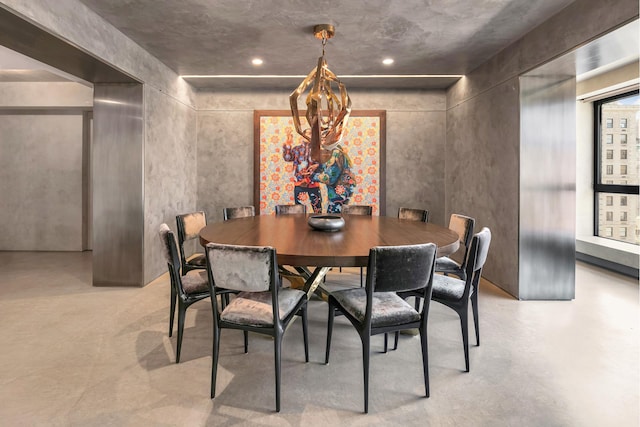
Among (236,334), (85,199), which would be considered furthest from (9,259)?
(236,334)

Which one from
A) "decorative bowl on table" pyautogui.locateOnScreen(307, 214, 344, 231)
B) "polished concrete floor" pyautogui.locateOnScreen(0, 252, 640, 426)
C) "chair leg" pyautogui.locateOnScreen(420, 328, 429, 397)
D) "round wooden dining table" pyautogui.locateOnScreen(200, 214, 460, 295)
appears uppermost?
"decorative bowl on table" pyautogui.locateOnScreen(307, 214, 344, 231)

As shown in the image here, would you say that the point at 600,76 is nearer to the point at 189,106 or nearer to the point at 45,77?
the point at 189,106

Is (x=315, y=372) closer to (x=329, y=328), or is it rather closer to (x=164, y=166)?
(x=329, y=328)

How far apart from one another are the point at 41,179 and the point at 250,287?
6.34 metres

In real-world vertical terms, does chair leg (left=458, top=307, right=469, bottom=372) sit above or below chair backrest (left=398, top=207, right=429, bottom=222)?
below

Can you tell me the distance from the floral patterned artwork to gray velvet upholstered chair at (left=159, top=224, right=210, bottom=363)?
3.39 metres

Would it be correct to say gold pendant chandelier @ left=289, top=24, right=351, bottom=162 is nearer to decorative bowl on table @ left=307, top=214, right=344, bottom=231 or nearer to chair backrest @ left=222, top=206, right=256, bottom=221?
decorative bowl on table @ left=307, top=214, right=344, bottom=231

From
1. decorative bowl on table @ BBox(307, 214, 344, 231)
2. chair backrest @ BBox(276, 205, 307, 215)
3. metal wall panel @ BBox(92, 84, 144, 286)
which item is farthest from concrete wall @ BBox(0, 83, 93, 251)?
decorative bowl on table @ BBox(307, 214, 344, 231)

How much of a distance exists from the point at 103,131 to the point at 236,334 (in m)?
2.96

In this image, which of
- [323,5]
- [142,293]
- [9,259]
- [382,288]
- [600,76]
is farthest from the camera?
[9,259]

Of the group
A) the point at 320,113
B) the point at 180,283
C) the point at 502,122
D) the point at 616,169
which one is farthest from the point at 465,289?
the point at 616,169

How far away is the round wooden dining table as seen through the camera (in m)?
1.86

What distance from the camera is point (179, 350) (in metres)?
2.38

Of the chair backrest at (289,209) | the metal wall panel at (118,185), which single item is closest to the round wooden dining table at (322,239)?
the chair backrest at (289,209)
